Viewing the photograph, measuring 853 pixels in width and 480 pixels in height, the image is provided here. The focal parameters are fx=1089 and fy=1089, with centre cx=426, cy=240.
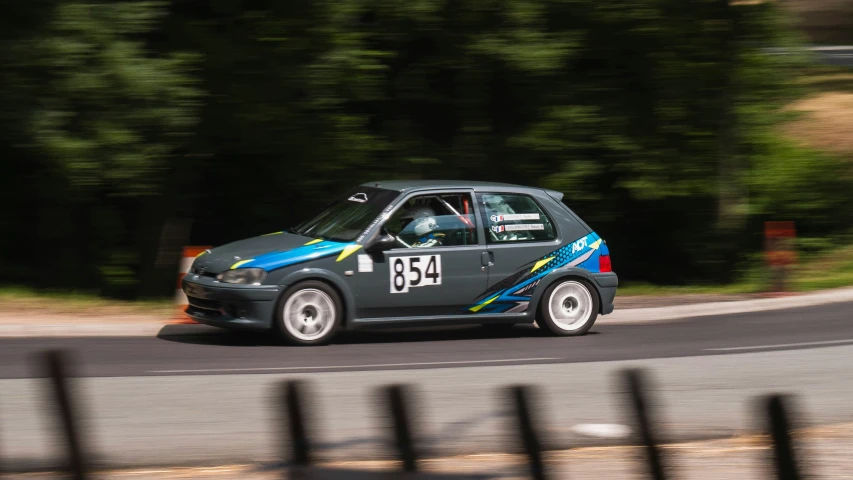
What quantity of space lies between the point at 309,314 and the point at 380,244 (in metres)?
0.95

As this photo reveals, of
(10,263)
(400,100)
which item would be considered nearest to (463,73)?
(400,100)

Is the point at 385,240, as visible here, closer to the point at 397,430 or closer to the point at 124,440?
the point at 124,440


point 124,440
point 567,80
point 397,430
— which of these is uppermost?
point 567,80

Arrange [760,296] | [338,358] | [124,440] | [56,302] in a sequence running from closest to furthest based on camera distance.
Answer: [124,440]
[338,358]
[56,302]
[760,296]

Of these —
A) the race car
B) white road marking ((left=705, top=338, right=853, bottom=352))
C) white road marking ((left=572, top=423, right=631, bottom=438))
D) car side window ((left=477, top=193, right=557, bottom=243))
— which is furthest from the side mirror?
white road marking ((left=572, top=423, right=631, bottom=438))

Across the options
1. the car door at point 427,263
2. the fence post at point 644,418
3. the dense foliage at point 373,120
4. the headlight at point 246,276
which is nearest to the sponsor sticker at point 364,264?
the car door at point 427,263

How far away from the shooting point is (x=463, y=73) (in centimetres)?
1553

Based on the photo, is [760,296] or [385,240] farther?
[760,296]

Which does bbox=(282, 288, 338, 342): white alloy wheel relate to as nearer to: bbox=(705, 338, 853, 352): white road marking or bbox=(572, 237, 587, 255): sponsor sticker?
bbox=(572, 237, 587, 255): sponsor sticker

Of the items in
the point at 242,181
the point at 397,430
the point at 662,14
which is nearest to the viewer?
the point at 397,430

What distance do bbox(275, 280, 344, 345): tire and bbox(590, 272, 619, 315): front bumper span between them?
2.71 meters

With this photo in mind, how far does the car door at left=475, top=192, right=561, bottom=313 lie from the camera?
1084 centimetres

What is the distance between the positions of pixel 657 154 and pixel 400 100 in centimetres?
384

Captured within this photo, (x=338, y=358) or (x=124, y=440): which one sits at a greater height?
(x=338, y=358)
